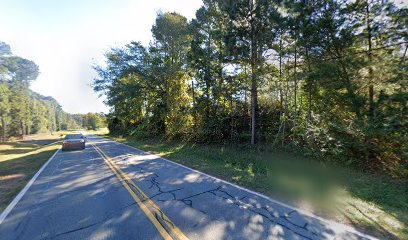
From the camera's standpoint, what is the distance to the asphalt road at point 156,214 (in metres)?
3.01

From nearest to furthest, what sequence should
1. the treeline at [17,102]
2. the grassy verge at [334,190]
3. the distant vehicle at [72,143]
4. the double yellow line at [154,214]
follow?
the double yellow line at [154,214] < the grassy verge at [334,190] < the distant vehicle at [72,143] < the treeline at [17,102]

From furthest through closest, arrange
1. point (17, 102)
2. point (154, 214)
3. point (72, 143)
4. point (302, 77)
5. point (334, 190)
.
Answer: point (17, 102), point (72, 143), point (302, 77), point (334, 190), point (154, 214)

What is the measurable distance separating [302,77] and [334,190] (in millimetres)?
5173

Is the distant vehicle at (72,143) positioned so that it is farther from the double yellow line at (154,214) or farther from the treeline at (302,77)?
the double yellow line at (154,214)

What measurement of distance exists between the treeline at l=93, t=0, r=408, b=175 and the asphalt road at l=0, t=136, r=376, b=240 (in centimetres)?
452

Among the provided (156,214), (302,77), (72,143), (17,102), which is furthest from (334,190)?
(17,102)

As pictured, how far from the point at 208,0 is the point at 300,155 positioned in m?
11.5

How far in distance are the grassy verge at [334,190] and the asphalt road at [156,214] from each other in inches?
18.9

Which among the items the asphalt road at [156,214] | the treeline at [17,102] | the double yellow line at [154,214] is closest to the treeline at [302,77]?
the asphalt road at [156,214]

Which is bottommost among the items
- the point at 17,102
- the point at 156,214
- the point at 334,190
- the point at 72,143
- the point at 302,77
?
the point at 334,190

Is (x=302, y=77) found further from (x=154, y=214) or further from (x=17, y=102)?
(x=17, y=102)

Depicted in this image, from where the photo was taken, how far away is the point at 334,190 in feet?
16.0

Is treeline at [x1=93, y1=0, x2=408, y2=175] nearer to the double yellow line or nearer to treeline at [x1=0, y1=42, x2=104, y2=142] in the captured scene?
the double yellow line

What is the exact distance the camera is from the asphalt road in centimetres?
301
